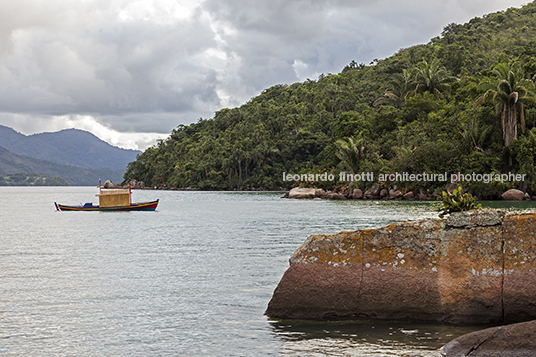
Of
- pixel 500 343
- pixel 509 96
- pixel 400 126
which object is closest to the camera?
pixel 500 343

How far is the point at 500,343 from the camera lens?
618cm

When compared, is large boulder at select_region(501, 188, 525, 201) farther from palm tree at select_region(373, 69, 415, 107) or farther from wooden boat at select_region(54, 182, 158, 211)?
wooden boat at select_region(54, 182, 158, 211)

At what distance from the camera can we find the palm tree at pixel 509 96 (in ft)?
188

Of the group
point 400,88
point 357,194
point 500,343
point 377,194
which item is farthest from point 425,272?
point 400,88

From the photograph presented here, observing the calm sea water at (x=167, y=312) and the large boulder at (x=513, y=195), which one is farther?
the large boulder at (x=513, y=195)

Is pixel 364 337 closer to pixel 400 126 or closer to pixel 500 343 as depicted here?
pixel 500 343

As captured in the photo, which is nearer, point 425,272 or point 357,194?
point 425,272

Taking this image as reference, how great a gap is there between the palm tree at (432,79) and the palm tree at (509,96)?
2845cm

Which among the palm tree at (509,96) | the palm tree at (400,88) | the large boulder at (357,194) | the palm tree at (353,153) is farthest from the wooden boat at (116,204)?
the palm tree at (400,88)

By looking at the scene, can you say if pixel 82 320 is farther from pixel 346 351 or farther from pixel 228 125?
pixel 228 125

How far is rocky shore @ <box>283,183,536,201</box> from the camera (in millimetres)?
57312

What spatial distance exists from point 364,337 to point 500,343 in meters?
1.99

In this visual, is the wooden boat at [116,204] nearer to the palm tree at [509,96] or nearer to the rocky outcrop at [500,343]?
the palm tree at [509,96]

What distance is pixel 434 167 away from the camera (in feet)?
218
